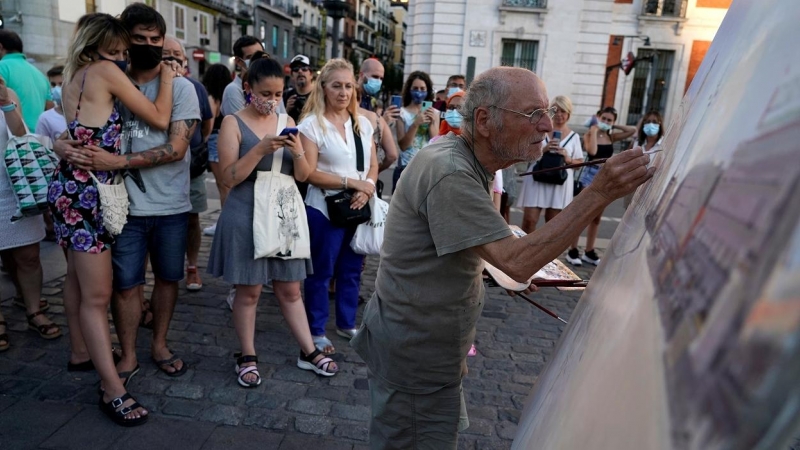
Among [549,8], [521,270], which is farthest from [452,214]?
[549,8]

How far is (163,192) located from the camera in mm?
2895

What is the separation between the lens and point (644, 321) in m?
0.65

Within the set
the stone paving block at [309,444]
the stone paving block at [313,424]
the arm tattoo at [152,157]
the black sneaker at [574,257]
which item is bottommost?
the black sneaker at [574,257]

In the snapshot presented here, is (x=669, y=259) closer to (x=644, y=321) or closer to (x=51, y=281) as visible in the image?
(x=644, y=321)

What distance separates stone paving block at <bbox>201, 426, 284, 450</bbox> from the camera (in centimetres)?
255

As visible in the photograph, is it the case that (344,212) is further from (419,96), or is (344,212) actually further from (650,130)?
(650,130)

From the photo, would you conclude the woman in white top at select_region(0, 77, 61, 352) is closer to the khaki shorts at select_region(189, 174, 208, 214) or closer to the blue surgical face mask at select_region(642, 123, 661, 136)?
the khaki shorts at select_region(189, 174, 208, 214)

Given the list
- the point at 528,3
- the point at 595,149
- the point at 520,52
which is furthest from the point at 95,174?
the point at 528,3

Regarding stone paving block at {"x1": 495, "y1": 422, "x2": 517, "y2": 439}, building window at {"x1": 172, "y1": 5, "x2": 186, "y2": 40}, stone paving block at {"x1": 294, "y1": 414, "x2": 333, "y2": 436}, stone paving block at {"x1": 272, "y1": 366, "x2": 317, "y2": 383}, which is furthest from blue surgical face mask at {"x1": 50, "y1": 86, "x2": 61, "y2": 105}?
building window at {"x1": 172, "y1": 5, "x2": 186, "y2": 40}

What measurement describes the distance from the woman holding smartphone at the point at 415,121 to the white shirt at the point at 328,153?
1.30 meters

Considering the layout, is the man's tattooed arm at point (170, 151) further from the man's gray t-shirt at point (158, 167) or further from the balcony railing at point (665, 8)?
the balcony railing at point (665, 8)

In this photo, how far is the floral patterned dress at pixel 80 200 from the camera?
2.55 meters

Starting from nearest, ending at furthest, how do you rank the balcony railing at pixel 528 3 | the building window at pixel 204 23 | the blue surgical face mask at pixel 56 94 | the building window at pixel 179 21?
the blue surgical face mask at pixel 56 94, the balcony railing at pixel 528 3, the building window at pixel 179 21, the building window at pixel 204 23

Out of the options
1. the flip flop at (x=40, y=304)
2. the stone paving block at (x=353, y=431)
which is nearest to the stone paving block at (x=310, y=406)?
the stone paving block at (x=353, y=431)
